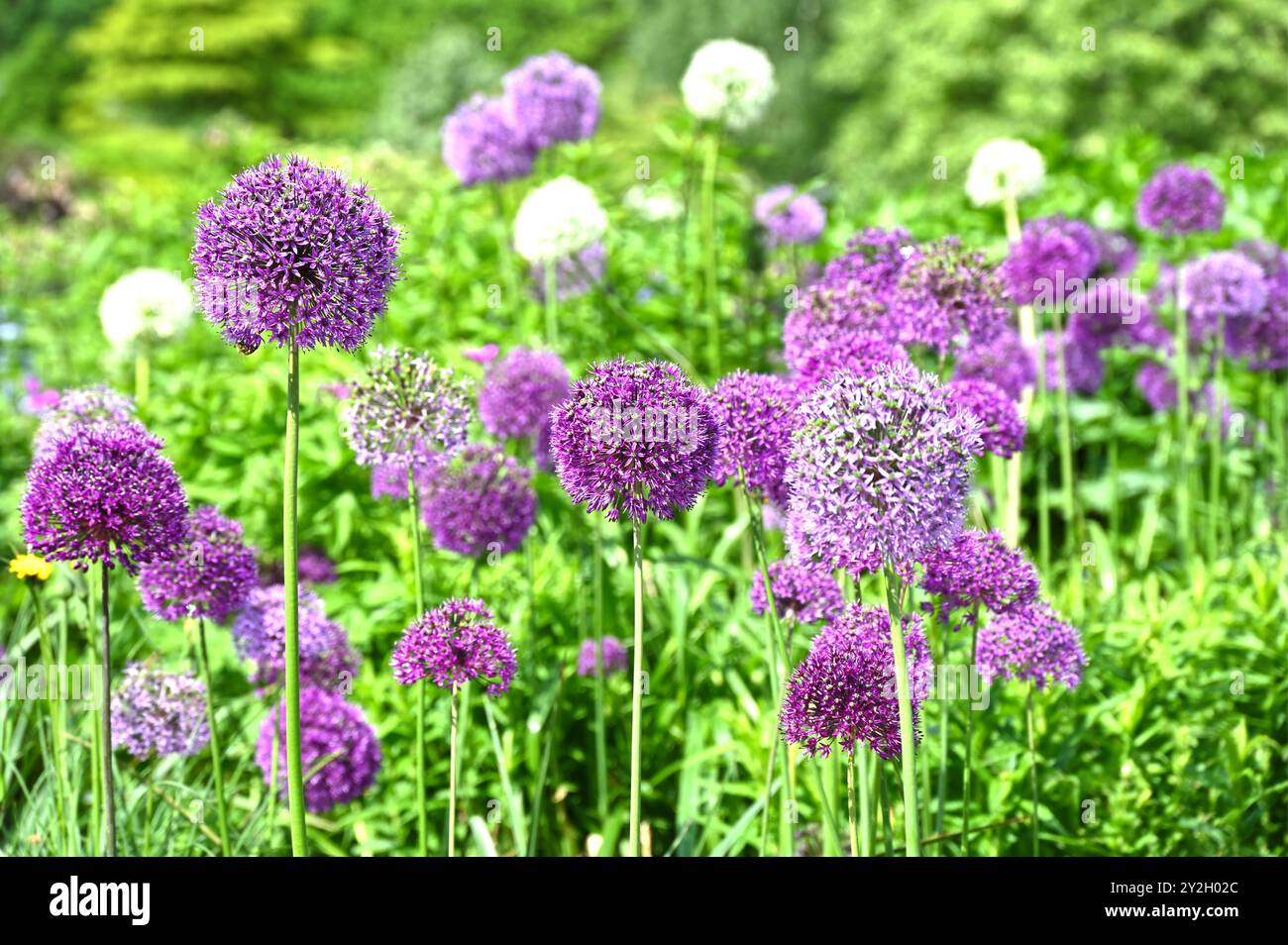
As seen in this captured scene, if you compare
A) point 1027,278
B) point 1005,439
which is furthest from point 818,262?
point 1005,439

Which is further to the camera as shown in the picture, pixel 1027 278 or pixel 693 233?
pixel 693 233

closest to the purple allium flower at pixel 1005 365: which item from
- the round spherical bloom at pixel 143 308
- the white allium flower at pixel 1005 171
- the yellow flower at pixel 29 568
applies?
the white allium flower at pixel 1005 171

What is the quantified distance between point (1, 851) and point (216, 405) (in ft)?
7.88

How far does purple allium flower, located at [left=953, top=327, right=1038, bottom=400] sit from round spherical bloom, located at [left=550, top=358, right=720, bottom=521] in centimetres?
174

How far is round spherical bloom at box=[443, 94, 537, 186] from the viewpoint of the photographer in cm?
545

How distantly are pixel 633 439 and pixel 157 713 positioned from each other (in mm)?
1687

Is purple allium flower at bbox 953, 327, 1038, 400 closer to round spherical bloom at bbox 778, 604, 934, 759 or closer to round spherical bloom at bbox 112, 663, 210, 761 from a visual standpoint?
round spherical bloom at bbox 778, 604, 934, 759

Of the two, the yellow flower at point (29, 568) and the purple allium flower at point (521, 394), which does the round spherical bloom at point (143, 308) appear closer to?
the purple allium flower at point (521, 394)

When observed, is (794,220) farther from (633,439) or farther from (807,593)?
(633,439)

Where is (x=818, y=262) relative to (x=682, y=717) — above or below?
above

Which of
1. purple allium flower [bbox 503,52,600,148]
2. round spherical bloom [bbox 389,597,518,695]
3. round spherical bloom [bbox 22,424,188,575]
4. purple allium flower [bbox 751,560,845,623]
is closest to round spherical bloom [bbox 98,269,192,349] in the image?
purple allium flower [bbox 503,52,600,148]

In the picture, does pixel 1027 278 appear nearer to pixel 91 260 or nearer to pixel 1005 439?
pixel 1005 439

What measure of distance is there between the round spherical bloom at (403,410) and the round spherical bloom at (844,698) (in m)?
1.02
